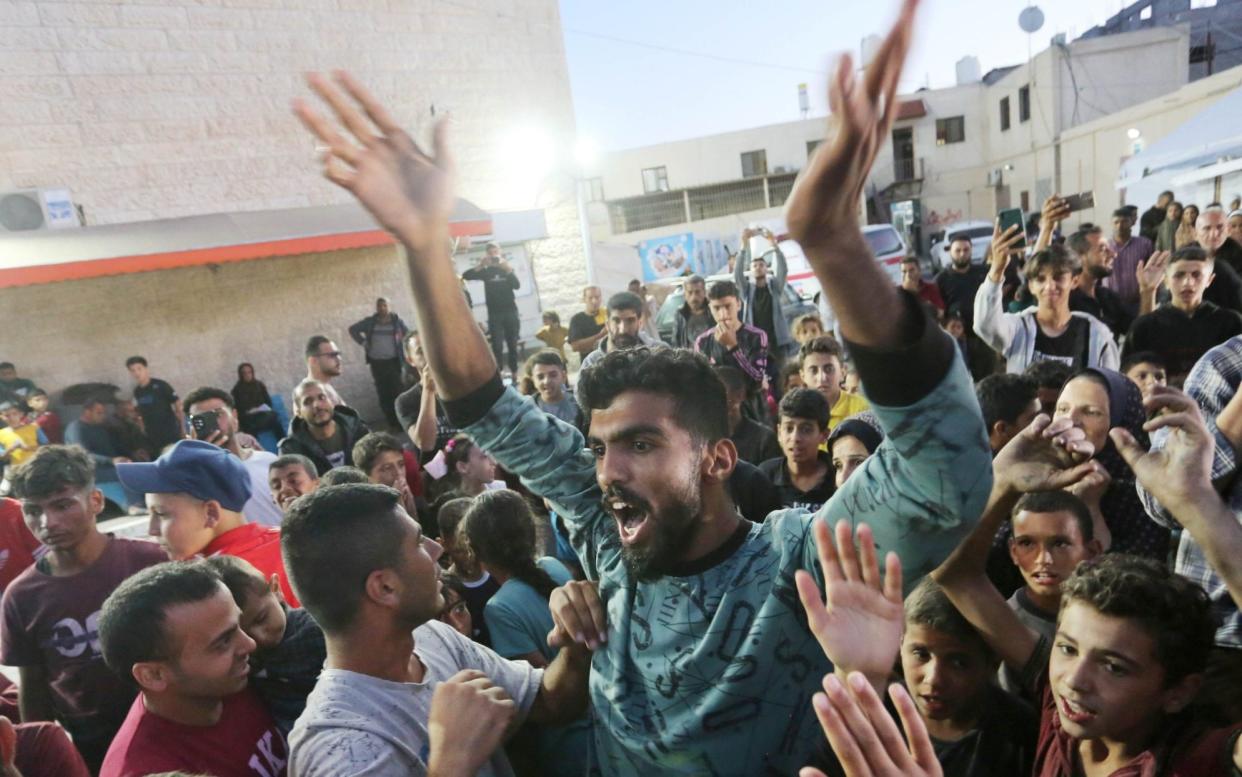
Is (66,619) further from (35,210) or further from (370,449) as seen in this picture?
(35,210)

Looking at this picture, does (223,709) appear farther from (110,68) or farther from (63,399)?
(110,68)

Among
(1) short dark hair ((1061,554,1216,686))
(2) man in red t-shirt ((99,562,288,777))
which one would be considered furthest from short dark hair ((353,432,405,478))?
(1) short dark hair ((1061,554,1216,686))

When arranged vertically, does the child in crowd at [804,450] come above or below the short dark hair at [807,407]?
below

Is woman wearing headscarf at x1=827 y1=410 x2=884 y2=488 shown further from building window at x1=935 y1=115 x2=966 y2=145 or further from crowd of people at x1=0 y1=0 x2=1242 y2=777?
building window at x1=935 y1=115 x2=966 y2=145

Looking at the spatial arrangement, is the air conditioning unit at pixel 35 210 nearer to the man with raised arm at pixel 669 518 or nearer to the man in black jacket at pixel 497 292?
the man in black jacket at pixel 497 292

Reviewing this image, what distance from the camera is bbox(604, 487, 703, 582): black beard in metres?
1.42

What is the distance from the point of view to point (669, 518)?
1416 millimetres

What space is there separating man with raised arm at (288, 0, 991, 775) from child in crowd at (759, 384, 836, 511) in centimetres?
187

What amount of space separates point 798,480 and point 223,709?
7.99 feet

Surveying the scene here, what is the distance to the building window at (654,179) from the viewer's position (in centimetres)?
3338

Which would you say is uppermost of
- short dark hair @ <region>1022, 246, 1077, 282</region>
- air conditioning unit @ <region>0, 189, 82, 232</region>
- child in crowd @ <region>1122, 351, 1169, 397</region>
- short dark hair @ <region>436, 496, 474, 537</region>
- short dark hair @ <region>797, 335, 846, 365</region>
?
air conditioning unit @ <region>0, 189, 82, 232</region>

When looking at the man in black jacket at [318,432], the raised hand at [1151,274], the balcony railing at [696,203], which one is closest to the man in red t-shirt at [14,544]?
the man in black jacket at [318,432]

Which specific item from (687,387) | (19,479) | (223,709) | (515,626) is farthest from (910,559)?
(19,479)

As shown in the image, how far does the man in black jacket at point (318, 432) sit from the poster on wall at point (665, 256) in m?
19.0
